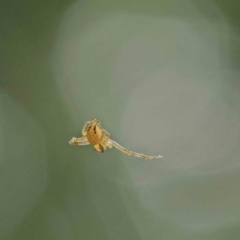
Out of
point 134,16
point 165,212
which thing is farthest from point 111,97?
point 165,212

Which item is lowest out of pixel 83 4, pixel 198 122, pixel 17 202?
pixel 17 202

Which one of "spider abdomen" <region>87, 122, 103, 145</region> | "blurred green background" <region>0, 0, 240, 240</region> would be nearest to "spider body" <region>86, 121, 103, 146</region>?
"spider abdomen" <region>87, 122, 103, 145</region>

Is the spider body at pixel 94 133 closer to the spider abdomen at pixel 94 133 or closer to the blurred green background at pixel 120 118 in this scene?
the spider abdomen at pixel 94 133

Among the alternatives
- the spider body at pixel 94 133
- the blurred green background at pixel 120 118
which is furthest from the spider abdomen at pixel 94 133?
the blurred green background at pixel 120 118

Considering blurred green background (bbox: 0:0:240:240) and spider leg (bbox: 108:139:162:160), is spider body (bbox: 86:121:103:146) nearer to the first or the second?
spider leg (bbox: 108:139:162:160)

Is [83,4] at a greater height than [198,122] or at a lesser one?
greater

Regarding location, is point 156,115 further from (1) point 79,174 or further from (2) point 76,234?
(2) point 76,234
